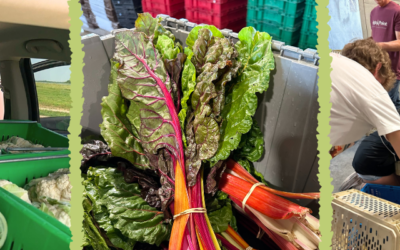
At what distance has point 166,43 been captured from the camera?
104 centimetres

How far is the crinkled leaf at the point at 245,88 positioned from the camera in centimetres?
Answer: 93

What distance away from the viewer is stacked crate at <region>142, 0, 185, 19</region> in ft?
5.06

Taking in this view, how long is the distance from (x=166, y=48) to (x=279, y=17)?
1.97ft

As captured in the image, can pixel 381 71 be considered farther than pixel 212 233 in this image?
Yes

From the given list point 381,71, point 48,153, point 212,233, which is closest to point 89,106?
point 48,153

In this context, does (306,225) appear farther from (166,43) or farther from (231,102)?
(166,43)

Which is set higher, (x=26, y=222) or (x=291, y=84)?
(x=291, y=84)

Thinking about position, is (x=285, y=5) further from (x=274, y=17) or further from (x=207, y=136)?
(x=207, y=136)

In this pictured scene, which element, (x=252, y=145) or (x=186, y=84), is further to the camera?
(x=252, y=145)

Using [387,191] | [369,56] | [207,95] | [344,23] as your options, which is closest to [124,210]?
[207,95]

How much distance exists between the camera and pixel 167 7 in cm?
154

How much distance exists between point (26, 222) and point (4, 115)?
79cm

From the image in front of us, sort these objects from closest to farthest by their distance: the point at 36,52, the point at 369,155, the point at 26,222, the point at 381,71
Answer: the point at 26,222 < the point at 36,52 < the point at 381,71 < the point at 369,155

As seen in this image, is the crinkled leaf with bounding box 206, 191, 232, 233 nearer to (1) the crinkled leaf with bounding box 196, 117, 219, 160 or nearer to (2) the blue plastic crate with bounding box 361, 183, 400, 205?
(1) the crinkled leaf with bounding box 196, 117, 219, 160
